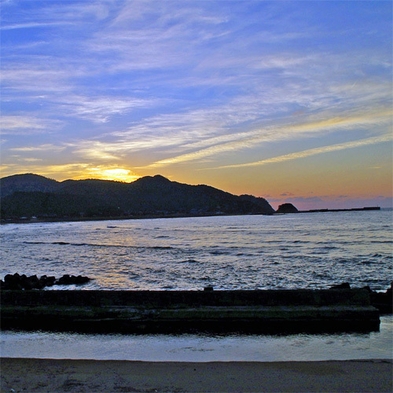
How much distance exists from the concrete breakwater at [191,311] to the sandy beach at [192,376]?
2.34 metres

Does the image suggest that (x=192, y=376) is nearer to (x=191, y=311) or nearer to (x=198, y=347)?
(x=198, y=347)

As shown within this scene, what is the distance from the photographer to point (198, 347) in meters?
9.19

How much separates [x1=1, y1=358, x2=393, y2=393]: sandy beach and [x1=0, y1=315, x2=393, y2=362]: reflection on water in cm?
68

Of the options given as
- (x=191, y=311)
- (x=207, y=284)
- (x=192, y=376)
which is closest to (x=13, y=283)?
(x=207, y=284)

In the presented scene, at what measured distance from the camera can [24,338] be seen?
9.88m

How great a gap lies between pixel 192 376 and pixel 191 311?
132 inches

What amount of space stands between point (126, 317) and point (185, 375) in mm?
3706

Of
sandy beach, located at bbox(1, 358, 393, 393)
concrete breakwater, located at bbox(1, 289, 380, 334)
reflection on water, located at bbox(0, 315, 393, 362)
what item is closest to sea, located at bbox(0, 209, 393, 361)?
reflection on water, located at bbox(0, 315, 393, 362)

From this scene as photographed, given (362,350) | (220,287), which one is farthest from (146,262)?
(362,350)

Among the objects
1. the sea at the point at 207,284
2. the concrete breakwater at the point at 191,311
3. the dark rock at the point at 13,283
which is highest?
the concrete breakwater at the point at 191,311

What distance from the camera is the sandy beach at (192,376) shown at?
261 inches

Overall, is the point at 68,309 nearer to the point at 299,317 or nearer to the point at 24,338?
the point at 24,338

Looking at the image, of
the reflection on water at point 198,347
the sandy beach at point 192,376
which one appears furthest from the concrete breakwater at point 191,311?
the sandy beach at point 192,376

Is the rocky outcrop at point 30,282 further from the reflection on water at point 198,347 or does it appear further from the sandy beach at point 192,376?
the sandy beach at point 192,376
